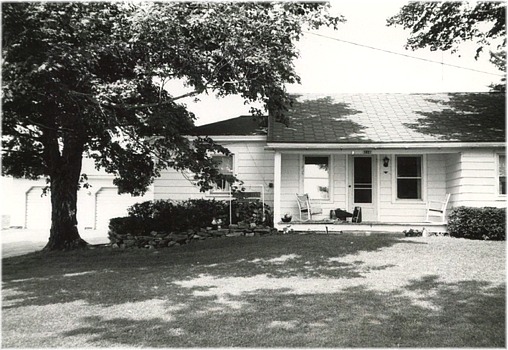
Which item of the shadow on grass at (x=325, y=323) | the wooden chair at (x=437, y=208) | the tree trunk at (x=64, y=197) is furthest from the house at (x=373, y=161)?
the shadow on grass at (x=325, y=323)

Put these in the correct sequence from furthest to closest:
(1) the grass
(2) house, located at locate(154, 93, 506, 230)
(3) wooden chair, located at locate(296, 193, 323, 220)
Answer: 1. (3) wooden chair, located at locate(296, 193, 323, 220)
2. (2) house, located at locate(154, 93, 506, 230)
3. (1) the grass

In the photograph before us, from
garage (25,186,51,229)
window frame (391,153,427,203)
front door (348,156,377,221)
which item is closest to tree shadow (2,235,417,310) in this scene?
front door (348,156,377,221)

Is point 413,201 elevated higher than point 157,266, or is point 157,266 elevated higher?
point 413,201

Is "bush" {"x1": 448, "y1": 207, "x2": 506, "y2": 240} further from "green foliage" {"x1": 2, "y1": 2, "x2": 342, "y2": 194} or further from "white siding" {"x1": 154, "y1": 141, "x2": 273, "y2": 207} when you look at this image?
"green foliage" {"x1": 2, "y1": 2, "x2": 342, "y2": 194}

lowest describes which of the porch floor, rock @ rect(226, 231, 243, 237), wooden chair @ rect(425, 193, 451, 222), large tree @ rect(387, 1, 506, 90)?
rock @ rect(226, 231, 243, 237)

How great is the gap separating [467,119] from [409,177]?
8.98ft

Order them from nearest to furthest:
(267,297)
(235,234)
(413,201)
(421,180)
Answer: (267,297) → (235,234) → (413,201) → (421,180)

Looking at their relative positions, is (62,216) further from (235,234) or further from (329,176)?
(329,176)

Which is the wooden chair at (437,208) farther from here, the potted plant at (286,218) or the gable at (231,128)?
the gable at (231,128)

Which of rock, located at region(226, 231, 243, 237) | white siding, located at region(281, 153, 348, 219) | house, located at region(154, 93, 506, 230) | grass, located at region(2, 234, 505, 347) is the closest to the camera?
grass, located at region(2, 234, 505, 347)

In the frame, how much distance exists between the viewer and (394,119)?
1605 centimetres

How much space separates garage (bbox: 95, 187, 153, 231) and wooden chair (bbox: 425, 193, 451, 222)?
12978mm

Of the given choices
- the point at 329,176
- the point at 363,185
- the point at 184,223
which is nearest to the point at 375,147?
the point at 363,185

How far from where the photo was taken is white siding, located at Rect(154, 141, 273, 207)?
631 inches
